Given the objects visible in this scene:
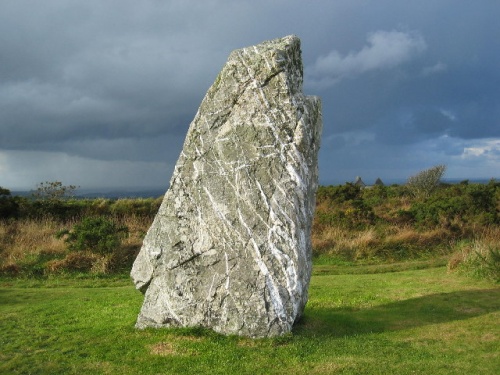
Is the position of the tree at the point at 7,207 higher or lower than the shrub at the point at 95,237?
higher

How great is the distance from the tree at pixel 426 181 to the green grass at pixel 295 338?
80.5 ft

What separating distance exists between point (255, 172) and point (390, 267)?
31.4 feet

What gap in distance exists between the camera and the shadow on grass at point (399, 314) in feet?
31.2

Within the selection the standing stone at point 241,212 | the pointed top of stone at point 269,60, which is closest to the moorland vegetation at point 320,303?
the standing stone at point 241,212

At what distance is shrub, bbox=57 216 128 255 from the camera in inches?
661

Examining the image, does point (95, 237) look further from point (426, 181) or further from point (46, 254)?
point (426, 181)

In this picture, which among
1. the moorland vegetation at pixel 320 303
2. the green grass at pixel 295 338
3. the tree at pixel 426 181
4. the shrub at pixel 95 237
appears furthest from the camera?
the tree at pixel 426 181

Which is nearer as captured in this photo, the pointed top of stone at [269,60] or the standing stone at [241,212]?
the standing stone at [241,212]

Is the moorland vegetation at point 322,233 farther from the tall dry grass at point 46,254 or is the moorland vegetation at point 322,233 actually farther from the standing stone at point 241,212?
the standing stone at point 241,212

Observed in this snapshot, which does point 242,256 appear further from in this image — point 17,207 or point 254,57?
point 17,207

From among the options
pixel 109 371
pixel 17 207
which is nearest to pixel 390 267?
pixel 109 371

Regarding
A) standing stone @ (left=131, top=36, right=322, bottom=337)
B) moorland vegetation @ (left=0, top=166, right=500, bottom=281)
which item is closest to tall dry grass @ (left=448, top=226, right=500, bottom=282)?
moorland vegetation @ (left=0, top=166, right=500, bottom=281)

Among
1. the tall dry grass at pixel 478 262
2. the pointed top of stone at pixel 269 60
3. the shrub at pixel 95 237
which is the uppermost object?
the pointed top of stone at pixel 269 60

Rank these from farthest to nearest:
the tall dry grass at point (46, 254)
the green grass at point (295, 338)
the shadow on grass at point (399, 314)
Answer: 1. the tall dry grass at point (46, 254)
2. the shadow on grass at point (399, 314)
3. the green grass at point (295, 338)
